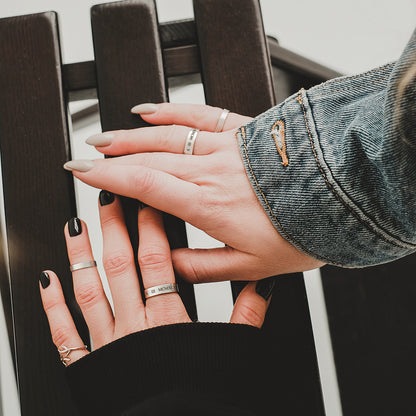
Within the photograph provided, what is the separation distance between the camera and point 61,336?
1.65ft

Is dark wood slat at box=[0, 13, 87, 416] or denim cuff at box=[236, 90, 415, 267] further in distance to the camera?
dark wood slat at box=[0, 13, 87, 416]

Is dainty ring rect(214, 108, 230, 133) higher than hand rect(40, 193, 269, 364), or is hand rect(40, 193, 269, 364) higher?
dainty ring rect(214, 108, 230, 133)

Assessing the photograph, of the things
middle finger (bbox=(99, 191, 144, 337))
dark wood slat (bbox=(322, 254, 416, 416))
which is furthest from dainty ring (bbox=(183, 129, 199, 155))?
dark wood slat (bbox=(322, 254, 416, 416))

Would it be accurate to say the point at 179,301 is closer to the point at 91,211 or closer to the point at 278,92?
the point at 91,211

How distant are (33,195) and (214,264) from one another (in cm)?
27

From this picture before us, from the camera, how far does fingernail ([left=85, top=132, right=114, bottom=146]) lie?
1.71 feet

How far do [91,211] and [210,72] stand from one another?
41 cm

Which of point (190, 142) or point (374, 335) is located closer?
point (190, 142)

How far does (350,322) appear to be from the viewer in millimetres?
880

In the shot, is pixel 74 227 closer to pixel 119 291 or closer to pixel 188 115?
pixel 119 291

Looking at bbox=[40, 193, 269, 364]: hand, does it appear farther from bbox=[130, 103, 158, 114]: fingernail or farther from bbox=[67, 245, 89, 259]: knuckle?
bbox=[130, 103, 158, 114]: fingernail

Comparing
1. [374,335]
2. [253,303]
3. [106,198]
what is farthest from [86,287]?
[374,335]

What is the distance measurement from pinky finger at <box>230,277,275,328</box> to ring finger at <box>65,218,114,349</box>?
0.57 feet

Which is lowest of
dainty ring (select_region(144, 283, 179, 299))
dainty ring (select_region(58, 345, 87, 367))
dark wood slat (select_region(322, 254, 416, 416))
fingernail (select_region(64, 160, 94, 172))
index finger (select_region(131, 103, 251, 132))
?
dark wood slat (select_region(322, 254, 416, 416))
